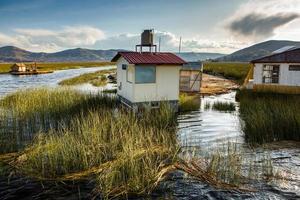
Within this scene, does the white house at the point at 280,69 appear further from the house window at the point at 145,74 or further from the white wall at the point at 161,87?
the house window at the point at 145,74

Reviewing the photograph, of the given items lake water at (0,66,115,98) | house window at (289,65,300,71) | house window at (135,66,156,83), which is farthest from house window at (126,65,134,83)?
house window at (289,65,300,71)

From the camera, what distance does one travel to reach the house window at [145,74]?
1623cm

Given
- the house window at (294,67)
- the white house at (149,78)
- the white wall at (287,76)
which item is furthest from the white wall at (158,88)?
the house window at (294,67)

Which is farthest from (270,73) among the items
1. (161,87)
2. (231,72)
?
(231,72)

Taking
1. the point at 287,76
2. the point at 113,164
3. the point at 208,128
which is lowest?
the point at 208,128

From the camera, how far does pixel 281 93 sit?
22.2 metres

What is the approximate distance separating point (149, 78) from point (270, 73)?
13.0 m

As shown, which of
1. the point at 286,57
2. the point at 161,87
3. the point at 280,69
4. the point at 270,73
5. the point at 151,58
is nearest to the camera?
the point at 151,58

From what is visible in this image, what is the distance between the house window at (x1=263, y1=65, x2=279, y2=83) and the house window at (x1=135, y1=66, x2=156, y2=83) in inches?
487

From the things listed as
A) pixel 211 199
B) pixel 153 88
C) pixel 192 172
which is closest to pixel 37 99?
pixel 153 88

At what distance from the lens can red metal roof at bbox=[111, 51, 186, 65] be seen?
53.0 feet

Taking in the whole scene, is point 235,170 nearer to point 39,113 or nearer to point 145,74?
point 145,74

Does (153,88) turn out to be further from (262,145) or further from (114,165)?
(114,165)

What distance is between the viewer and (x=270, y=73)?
23.8 m
